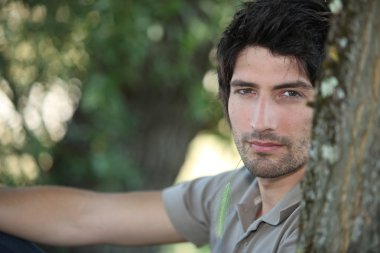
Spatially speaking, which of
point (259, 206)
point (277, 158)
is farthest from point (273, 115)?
point (259, 206)

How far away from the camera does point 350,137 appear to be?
1.39 m

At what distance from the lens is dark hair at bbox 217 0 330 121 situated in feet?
7.52

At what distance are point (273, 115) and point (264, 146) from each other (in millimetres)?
95

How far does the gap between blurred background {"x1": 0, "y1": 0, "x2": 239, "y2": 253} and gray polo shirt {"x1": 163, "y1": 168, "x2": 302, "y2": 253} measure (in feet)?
3.35

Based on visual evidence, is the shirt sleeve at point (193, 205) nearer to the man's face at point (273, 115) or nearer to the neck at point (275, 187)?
the neck at point (275, 187)

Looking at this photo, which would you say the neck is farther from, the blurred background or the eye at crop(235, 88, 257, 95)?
the blurred background

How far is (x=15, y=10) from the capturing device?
11.3 ft

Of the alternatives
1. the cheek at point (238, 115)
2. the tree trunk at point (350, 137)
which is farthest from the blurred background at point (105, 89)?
the tree trunk at point (350, 137)

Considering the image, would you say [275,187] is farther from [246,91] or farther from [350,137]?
[350,137]

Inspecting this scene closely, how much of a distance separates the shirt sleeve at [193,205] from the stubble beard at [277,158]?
0.36m

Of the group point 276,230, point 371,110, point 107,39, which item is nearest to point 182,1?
point 107,39

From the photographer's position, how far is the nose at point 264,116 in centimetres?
221

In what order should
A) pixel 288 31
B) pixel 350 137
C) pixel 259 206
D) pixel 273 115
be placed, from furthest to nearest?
pixel 259 206
pixel 288 31
pixel 273 115
pixel 350 137

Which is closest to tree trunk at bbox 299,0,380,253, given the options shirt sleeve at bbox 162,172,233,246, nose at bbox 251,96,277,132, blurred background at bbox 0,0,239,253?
nose at bbox 251,96,277,132
